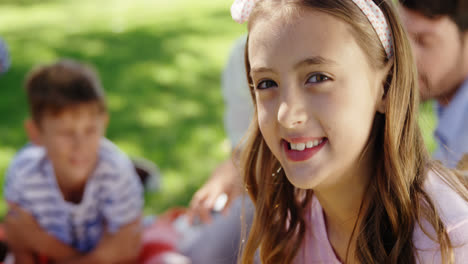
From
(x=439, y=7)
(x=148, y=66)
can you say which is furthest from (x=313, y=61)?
(x=148, y=66)

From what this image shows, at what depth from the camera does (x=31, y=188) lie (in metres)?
2.47

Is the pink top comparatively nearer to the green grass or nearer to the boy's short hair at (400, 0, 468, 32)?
the boy's short hair at (400, 0, 468, 32)

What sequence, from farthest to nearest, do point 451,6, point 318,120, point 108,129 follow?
point 108,129
point 451,6
point 318,120

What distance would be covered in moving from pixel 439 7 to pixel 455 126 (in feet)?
1.46

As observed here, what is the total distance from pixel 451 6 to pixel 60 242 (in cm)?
177

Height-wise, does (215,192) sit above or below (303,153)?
below

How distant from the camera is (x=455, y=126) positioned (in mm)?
2100

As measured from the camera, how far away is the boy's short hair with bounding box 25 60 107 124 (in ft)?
7.97

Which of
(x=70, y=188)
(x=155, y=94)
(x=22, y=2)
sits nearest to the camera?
(x=70, y=188)

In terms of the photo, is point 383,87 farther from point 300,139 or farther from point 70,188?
point 70,188

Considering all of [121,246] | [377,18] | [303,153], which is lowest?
[121,246]

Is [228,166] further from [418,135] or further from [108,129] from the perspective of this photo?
[108,129]

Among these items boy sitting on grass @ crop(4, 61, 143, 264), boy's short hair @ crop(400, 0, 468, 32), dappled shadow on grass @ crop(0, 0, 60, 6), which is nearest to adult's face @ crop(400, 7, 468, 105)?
boy's short hair @ crop(400, 0, 468, 32)

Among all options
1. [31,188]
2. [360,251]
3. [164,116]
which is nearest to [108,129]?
[164,116]
